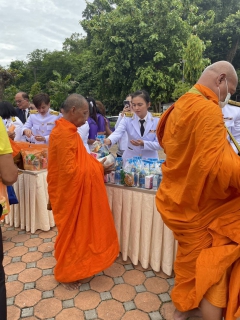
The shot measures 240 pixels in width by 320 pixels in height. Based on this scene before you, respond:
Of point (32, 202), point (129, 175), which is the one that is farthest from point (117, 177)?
point (32, 202)

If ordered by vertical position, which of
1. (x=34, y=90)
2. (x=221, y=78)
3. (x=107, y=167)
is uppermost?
(x=34, y=90)

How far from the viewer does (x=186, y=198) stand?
1.53 metres

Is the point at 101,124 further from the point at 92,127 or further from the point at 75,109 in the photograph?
the point at 75,109

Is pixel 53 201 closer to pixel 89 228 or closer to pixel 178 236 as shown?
pixel 89 228

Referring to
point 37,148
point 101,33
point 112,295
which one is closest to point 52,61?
point 101,33

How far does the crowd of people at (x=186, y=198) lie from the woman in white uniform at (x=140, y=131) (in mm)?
880

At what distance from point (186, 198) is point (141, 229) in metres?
1.20

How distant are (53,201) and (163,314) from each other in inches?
52.5

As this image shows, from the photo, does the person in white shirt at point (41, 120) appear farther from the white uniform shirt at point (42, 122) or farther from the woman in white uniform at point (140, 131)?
the woman in white uniform at point (140, 131)

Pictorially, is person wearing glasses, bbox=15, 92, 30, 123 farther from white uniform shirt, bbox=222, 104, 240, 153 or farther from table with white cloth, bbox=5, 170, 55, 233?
white uniform shirt, bbox=222, 104, 240, 153

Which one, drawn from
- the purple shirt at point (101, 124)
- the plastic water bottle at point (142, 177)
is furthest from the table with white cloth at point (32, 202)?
the purple shirt at point (101, 124)

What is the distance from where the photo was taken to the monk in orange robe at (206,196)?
137 centimetres

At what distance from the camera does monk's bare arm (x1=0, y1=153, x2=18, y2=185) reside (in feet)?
5.20

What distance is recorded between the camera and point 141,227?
2611 millimetres
